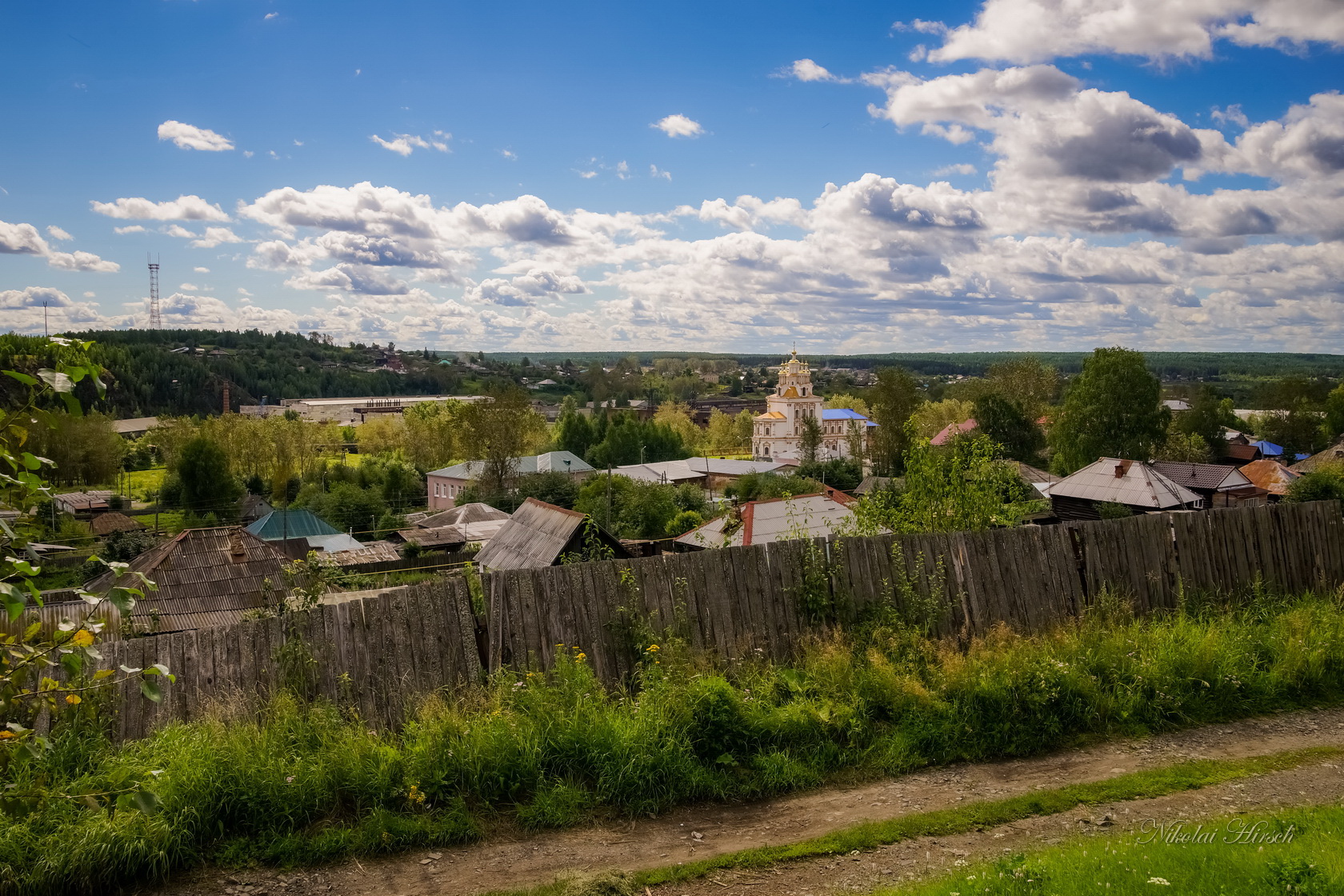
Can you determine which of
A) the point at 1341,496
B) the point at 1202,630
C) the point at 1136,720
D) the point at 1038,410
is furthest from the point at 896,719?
the point at 1038,410

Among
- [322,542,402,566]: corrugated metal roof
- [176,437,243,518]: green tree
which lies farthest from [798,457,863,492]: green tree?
[176,437,243,518]: green tree

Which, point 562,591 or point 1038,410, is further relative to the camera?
point 1038,410

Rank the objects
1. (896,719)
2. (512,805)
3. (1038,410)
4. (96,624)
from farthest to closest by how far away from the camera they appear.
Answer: (1038,410) < (896,719) < (512,805) < (96,624)

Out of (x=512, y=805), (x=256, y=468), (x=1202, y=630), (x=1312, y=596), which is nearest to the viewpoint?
(x=512, y=805)

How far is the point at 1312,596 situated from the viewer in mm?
9227

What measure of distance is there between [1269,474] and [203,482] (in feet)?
198

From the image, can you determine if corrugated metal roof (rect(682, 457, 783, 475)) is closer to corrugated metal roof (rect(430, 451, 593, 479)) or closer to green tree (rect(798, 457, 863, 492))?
green tree (rect(798, 457, 863, 492))

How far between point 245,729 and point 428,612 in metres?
1.53

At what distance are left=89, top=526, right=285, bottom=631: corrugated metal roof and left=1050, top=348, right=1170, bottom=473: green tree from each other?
145ft

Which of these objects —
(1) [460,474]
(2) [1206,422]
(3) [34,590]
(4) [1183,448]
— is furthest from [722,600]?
(2) [1206,422]

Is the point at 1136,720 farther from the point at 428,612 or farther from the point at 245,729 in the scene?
the point at 245,729

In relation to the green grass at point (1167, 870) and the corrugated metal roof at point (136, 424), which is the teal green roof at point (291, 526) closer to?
the green grass at point (1167, 870)

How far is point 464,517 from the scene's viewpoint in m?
46.8

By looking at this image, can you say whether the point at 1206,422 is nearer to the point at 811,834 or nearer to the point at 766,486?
the point at 766,486
